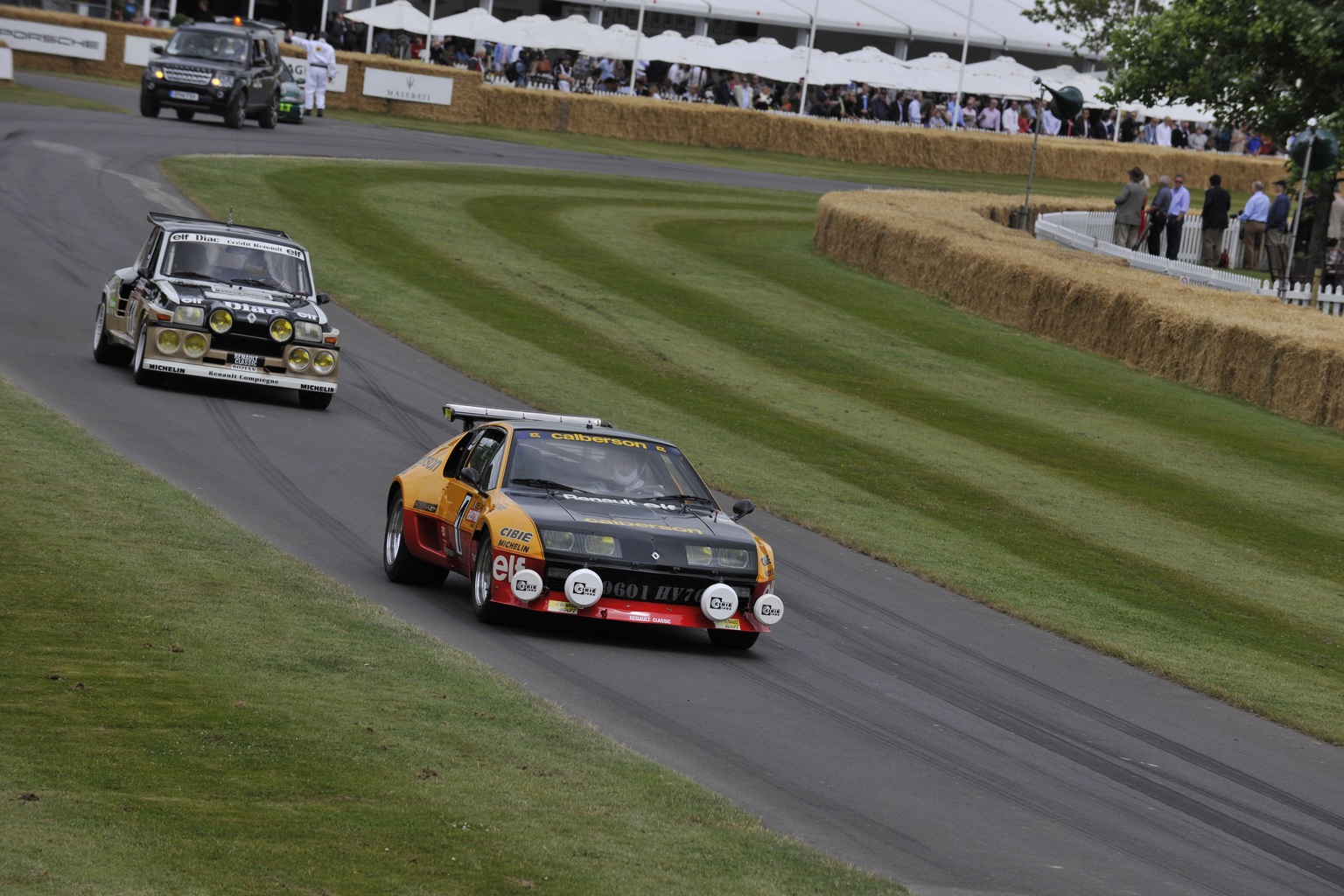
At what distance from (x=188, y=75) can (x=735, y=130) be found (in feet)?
79.9

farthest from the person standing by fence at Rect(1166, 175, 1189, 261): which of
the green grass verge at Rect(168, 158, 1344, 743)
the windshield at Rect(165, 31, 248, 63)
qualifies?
the windshield at Rect(165, 31, 248, 63)

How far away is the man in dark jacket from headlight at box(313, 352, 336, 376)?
2822 cm

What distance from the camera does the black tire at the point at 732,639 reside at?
11.3m

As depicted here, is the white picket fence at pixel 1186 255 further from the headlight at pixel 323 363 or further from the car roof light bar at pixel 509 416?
the car roof light bar at pixel 509 416

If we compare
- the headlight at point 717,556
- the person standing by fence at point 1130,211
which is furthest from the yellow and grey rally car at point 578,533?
the person standing by fence at point 1130,211

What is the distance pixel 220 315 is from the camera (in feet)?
59.8

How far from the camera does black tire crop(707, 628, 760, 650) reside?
1132cm

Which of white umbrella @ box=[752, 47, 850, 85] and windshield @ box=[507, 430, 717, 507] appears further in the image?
white umbrella @ box=[752, 47, 850, 85]

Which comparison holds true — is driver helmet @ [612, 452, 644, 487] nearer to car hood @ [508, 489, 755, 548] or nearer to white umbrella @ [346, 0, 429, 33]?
car hood @ [508, 489, 755, 548]

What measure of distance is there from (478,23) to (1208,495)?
4791 centimetres

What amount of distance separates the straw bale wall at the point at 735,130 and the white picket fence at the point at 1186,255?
19395mm

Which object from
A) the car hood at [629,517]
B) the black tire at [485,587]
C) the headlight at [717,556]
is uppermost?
the car hood at [629,517]

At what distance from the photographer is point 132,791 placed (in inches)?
269

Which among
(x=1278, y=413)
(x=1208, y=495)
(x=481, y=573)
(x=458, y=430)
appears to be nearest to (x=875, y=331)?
(x=1278, y=413)
